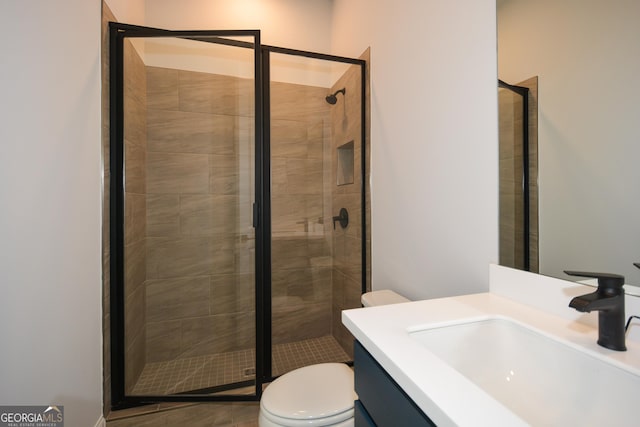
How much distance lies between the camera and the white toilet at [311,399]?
985 mm

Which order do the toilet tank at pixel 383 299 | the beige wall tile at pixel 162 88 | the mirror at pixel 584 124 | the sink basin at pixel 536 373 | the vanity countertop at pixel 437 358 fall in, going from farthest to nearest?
the beige wall tile at pixel 162 88 → the toilet tank at pixel 383 299 → the mirror at pixel 584 124 → the sink basin at pixel 536 373 → the vanity countertop at pixel 437 358

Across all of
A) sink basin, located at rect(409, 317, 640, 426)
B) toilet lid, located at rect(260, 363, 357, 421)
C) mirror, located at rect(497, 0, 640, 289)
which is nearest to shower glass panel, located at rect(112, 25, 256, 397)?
toilet lid, located at rect(260, 363, 357, 421)

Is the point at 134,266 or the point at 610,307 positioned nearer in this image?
the point at 610,307

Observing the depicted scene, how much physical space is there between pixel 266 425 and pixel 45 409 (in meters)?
0.83

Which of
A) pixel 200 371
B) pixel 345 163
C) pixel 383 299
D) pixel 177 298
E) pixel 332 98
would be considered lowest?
pixel 200 371

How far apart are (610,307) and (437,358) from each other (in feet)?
1.19

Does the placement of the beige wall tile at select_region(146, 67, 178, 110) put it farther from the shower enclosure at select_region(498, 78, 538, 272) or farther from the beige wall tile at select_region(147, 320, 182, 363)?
the shower enclosure at select_region(498, 78, 538, 272)

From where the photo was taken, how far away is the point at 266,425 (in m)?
1.00

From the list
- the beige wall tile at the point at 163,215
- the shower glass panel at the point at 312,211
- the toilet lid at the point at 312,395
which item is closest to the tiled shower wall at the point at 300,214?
the shower glass panel at the point at 312,211

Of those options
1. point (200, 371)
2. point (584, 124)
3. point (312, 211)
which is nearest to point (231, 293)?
point (200, 371)

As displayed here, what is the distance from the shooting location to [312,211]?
7.20 feet

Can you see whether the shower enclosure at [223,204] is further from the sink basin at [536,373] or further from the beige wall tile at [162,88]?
the sink basin at [536,373]

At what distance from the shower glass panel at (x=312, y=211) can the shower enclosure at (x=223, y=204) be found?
0.01 m

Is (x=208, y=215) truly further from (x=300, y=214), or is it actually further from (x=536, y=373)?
(x=536, y=373)
